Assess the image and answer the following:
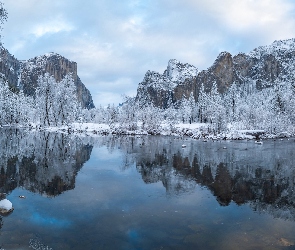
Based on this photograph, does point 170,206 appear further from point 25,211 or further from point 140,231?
point 25,211

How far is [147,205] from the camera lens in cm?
1284

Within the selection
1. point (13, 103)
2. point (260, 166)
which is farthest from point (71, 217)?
point (13, 103)

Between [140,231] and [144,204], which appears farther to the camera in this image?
[144,204]

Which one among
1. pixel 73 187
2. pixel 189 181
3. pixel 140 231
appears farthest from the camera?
pixel 189 181

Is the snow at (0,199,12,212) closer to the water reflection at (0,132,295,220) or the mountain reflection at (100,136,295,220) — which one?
the water reflection at (0,132,295,220)

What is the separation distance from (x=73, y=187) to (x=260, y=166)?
48.4ft

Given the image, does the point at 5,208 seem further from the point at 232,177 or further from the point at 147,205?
the point at 232,177

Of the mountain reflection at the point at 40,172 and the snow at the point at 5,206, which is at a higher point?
the mountain reflection at the point at 40,172

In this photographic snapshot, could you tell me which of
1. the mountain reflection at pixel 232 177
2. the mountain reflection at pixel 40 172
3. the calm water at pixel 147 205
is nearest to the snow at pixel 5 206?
the calm water at pixel 147 205

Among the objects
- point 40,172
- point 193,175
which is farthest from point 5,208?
point 193,175

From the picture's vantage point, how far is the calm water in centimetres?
923

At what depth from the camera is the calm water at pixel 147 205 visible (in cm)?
923

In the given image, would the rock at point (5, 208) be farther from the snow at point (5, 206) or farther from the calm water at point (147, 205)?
the calm water at point (147, 205)

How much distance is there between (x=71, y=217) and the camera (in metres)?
11.1
